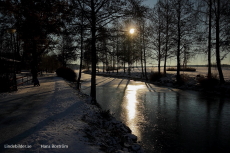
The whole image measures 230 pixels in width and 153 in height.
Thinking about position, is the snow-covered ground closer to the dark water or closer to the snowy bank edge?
the snowy bank edge

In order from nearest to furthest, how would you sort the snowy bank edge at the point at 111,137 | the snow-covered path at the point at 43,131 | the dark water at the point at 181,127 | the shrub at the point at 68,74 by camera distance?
the snow-covered path at the point at 43,131, the snowy bank edge at the point at 111,137, the dark water at the point at 181,127, the shrub at the point at 68,74

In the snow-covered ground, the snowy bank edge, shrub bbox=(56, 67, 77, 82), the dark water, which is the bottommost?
the dark water

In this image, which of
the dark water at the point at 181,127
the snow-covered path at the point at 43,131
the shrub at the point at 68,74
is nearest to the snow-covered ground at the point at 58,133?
the snow-covered path at the point at 43,131

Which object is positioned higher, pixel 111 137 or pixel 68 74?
pixel 68 74

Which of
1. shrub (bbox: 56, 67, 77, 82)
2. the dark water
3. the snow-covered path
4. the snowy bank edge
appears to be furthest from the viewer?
shrub (bbox: 56, 67, 77, 82)

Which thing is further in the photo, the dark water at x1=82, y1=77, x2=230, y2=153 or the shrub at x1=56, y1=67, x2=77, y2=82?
the shrub at x1=56, y1=67, x2=77, y2=82

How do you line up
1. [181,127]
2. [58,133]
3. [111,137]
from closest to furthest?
[58,133]
[111,137]
[181,127]

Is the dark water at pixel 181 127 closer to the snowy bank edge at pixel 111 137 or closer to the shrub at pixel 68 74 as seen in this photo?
the snowy bank edge at pixel 111 137

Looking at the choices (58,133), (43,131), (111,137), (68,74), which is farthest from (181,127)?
(68,74)

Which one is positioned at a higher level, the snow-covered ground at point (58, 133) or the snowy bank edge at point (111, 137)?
the snow-covered ground at point (58, 133)

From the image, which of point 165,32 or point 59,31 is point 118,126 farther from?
point 165,32

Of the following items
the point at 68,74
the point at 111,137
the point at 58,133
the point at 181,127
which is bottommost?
the point at 181,127

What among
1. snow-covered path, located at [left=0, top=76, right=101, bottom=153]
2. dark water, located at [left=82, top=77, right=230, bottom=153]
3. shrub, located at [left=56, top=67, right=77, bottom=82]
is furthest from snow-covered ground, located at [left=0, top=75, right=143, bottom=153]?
shrub, located at [left=56, top=67, right=77, bottom=82]

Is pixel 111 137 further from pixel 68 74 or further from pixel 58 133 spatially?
pixel 68 74
